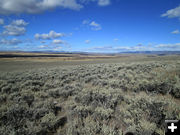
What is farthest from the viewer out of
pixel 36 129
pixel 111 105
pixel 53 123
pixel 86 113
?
pixel 111 105

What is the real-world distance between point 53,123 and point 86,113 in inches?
41.6

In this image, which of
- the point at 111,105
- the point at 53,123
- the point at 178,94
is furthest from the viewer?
the point at 178,94

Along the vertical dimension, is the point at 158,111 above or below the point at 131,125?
above

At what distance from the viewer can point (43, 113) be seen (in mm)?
3422

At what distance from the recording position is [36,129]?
258 cm

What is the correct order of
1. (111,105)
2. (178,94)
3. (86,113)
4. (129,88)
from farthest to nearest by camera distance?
(129,88), (178,94), (111,105), (86,113)

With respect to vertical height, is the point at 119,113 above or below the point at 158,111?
below

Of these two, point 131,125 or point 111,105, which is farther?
point 111,105

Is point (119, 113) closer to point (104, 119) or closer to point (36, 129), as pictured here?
point (104, 119)

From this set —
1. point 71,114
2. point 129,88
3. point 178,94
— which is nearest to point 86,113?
point 71,114

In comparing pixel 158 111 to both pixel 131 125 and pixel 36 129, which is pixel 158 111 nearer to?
pixel 131 125

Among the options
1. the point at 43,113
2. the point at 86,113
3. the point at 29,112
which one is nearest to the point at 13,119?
the point at 29,112

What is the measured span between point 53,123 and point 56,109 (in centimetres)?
100

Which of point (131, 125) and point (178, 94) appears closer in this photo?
point (131, 125)
